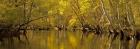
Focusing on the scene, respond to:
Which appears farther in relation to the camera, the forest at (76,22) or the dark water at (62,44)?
the forest at (76,22)

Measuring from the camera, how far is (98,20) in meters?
58.3

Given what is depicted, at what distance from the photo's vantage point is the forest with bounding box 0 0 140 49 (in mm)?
35094

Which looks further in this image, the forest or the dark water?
the forest

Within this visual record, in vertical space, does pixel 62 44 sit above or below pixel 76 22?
below

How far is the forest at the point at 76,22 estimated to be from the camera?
115 feet

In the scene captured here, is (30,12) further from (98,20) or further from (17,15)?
(98,20)

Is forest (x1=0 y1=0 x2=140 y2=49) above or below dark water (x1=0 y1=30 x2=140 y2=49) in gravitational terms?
above

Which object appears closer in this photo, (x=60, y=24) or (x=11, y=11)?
(x=11, y=11)

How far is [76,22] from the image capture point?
231 ft

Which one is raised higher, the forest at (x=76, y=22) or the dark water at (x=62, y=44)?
the forest at (x=76, y=22)

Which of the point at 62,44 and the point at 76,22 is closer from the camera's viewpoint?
the point at 62,44

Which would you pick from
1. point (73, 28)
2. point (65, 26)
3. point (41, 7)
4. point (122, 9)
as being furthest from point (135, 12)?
point (65, 26)

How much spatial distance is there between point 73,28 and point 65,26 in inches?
203

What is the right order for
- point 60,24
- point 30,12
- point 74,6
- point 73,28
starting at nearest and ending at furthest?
point 30,12 < point 74,6 < point 73,28 < point 60,24
